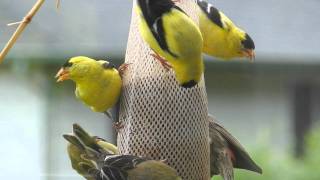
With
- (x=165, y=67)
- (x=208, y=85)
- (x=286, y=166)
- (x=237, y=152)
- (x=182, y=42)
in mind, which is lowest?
(x=286, y=166)

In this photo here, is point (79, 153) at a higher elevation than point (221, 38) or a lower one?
lower

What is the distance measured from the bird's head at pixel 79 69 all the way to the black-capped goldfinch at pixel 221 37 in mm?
458

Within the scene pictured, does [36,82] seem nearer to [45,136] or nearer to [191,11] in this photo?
[45,136]

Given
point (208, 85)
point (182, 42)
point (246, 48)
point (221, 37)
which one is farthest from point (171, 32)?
point (208, 85)

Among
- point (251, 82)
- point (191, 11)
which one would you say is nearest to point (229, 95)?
point (251, 82)

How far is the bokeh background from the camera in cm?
795

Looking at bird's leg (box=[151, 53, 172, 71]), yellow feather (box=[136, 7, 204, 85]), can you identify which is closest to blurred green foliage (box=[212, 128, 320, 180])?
bird's leg (box=[151, 53, 172, 71])

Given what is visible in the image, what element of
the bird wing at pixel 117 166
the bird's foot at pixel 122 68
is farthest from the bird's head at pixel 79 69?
the bird wing at pixel 117 166

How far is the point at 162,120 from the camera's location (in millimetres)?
3186

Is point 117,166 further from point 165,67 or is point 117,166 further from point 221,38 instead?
point 221,38

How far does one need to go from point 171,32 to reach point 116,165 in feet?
1.92

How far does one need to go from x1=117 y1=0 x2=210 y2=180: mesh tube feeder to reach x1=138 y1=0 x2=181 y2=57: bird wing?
0.55 m

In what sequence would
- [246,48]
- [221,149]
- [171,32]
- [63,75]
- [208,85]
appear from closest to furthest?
[171,32], [63,75], [246,48], [221,149], [208,85]

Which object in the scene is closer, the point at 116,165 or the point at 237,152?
the point at 116,165
